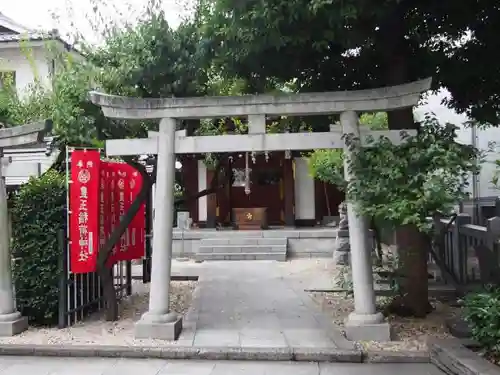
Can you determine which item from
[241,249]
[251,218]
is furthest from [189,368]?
[251,218]

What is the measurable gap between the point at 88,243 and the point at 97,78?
319 cm

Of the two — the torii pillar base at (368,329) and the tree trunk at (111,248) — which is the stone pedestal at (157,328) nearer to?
the tree trunk at (111,248)

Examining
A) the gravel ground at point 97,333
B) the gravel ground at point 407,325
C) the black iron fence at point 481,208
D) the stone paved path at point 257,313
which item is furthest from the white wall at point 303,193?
the gravel ground at point 97,333

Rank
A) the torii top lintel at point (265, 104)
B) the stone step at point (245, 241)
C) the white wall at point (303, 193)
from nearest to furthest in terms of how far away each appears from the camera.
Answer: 1. the torii top lintel at point (265, 104)
2. the stone step at point (245, 241)
3. the white wall at point (303, 193)

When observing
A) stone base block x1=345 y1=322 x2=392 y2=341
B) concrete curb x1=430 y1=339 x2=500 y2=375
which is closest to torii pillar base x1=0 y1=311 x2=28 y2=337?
stone base block x1=345 y1=322 x2=392 y2=341

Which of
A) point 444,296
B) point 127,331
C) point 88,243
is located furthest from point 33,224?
point 444,296

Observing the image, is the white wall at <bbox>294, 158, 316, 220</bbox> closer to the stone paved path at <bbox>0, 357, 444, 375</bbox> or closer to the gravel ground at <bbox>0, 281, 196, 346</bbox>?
the gravel ground at <bbox>0, 281, 196, 346</bbox>

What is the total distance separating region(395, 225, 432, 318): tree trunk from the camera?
27.3 ft

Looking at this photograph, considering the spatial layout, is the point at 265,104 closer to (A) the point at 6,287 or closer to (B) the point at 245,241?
(A) the point at 6,287

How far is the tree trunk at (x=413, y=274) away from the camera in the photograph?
832 cm

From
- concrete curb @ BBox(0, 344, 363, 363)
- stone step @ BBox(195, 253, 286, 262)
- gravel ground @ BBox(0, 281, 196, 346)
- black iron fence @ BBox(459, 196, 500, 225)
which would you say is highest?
black iron fence @ BBox(459, 196, 500, 225)

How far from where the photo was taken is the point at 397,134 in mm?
7223

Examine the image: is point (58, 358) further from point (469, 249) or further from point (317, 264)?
point (317, 264)

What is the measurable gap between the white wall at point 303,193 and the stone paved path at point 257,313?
23.9 ft
